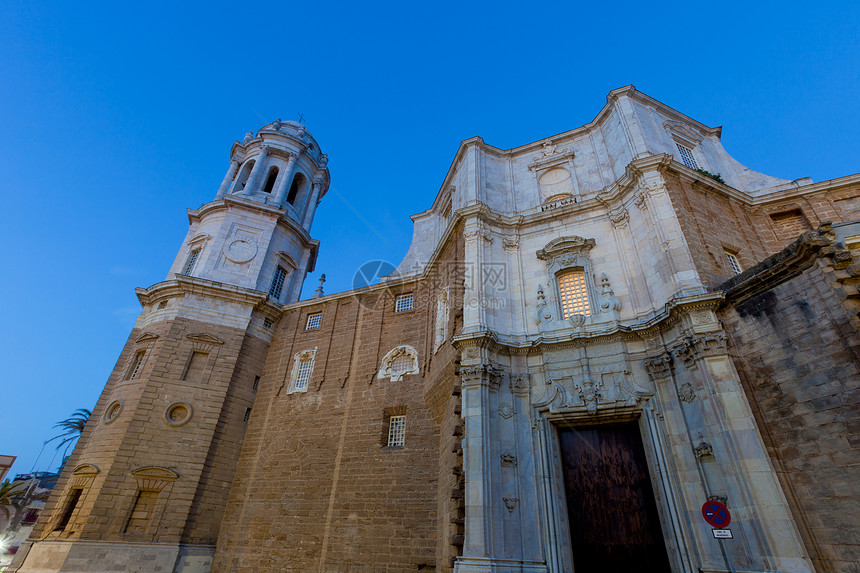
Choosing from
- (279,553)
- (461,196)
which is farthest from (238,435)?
(461,196)

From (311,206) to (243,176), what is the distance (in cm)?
516

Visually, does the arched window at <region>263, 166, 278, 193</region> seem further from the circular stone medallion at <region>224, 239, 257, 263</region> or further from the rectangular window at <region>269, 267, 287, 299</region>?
the rectangular window at <region>269, 267, 287, 299</region>

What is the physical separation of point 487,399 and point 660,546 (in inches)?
226

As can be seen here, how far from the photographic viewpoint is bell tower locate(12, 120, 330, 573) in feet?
53.2

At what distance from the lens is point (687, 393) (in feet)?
37.9

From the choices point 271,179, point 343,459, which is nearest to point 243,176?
point 271,179

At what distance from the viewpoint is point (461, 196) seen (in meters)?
19.6

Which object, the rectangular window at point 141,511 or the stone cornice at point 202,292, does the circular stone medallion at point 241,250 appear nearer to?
the stone cornice at point 202,292

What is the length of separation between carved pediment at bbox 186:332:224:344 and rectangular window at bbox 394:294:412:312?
904 centimetres

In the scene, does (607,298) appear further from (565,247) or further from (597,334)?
(565,247)

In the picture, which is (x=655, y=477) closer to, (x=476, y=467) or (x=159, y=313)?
(x=476, y=467)

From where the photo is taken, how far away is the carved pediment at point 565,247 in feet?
52.4

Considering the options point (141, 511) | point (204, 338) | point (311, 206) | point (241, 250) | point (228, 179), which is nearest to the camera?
point (141, 511)

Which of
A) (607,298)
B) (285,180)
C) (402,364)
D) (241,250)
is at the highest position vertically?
(285,180)
